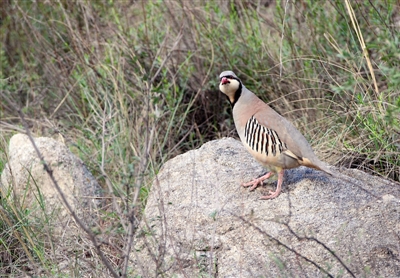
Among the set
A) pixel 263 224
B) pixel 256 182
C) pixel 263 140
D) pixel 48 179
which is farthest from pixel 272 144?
pixel 48 179

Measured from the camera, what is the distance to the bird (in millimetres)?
4215

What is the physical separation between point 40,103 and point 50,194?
271 centimetres

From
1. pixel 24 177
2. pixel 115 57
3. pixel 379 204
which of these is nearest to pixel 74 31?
pixel 115 57

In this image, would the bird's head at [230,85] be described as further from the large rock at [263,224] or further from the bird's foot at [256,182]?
the bird's foot at [256,182]

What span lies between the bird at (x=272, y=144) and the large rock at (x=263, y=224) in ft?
0.47

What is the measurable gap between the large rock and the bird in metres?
0.14

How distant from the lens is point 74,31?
23.3ft

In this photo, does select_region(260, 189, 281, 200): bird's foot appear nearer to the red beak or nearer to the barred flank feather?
the barred flank feather

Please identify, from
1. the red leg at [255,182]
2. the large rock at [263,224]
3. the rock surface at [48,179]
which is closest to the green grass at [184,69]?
→ the rock surface at [48,179]

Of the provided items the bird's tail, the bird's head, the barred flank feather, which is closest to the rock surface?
the bird's head

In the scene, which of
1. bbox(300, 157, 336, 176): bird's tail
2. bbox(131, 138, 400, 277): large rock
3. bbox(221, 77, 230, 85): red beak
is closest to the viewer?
bbox(131, 138, 400, 277): large rock

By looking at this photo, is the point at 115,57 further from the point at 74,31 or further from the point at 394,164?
the point at 394,164

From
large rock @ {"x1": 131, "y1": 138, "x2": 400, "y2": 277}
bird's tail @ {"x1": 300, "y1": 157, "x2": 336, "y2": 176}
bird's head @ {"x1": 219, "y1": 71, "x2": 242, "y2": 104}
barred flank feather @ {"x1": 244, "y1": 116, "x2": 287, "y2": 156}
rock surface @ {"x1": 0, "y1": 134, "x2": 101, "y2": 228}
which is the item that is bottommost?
rock surface @ {"x1": 0, "y1": 134, "x2": 101, "y2": 228}

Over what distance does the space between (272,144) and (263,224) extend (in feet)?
1.85
